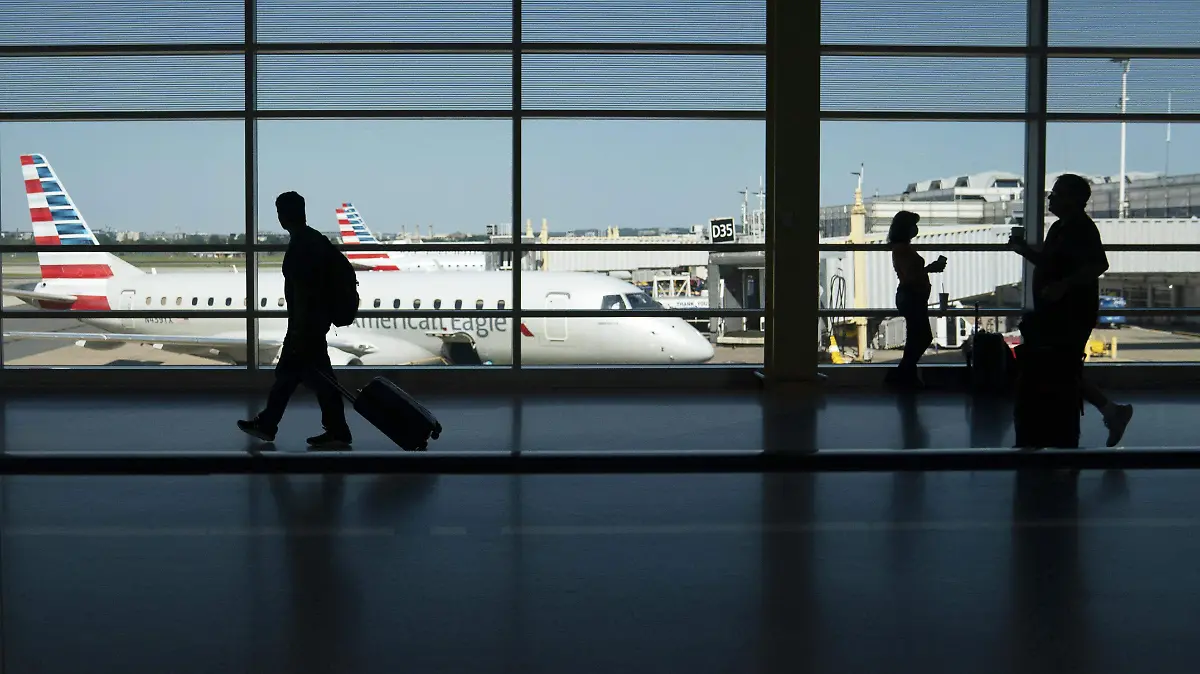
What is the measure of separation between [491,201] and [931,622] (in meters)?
9.64

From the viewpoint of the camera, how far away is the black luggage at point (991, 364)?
→ 11812 millimetres

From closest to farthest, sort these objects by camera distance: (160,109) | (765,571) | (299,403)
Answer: (765,571) → (299,403) → (160,109)

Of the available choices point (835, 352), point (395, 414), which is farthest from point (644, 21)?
point (395, 414)

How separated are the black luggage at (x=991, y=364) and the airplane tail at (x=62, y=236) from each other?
8633 millimetres

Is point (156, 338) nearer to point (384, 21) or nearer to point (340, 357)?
point (340, 357)

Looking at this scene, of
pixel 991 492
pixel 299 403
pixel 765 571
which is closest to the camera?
pixel 765 571

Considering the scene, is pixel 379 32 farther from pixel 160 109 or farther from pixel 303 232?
pixel 303 232

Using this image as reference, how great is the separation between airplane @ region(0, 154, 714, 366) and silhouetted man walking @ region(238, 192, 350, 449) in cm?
463

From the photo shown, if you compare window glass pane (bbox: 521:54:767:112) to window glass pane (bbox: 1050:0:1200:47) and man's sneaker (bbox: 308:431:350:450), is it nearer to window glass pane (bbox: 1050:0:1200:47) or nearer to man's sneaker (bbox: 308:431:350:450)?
window glass pane (bbox: 1050:0:1200:47)

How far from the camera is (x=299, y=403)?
444 inches

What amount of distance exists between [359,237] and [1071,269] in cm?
819

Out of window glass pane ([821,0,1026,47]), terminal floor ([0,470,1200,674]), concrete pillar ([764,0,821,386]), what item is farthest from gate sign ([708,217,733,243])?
terminal floor ([0,470,1200,674])

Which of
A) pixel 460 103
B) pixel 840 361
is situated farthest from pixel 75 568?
pixel 840 361

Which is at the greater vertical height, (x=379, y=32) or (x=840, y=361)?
(x=379, y=32)
